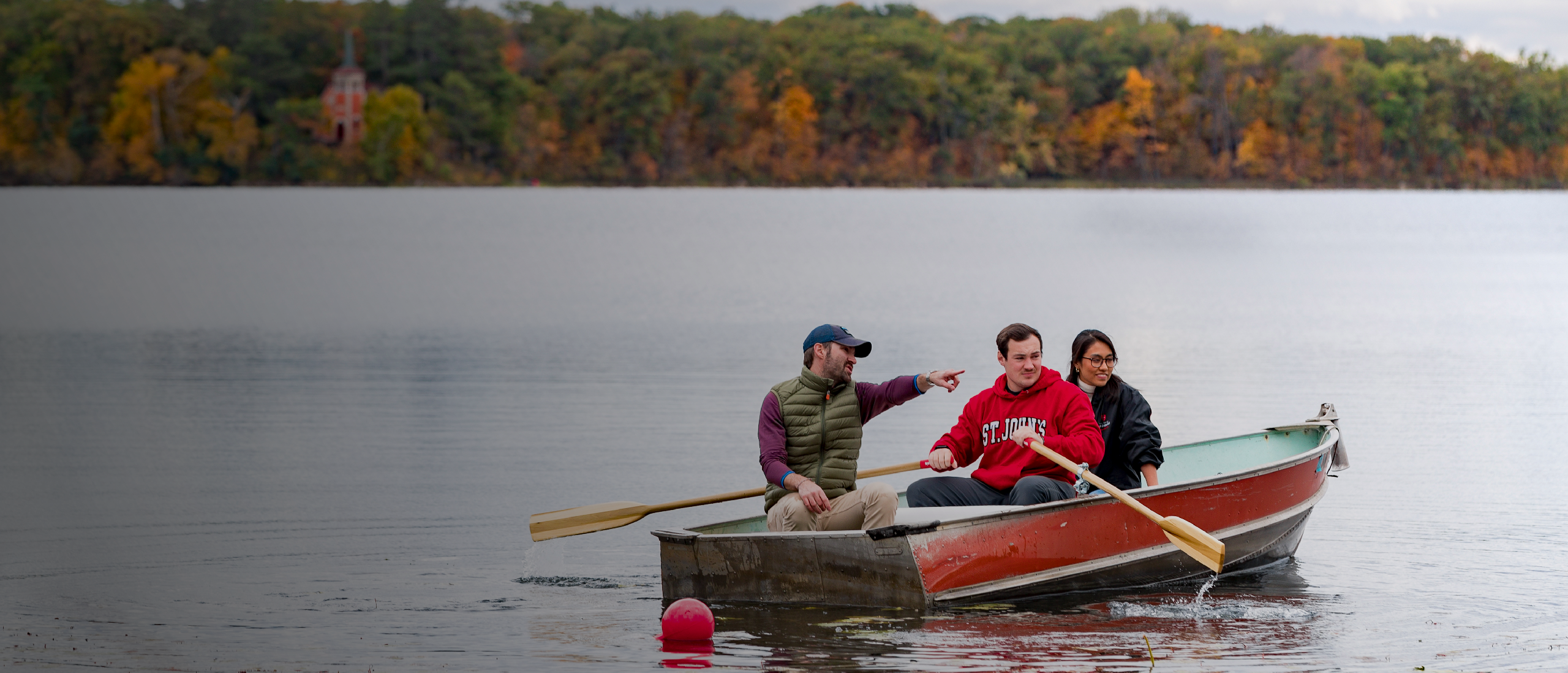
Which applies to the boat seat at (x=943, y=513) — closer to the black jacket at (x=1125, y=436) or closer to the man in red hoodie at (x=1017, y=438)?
the man in red hoodie at (x=1017, y=438)

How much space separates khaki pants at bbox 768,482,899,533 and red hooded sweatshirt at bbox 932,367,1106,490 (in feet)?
1.04

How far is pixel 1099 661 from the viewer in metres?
6.32

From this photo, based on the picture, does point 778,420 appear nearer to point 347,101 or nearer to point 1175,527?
point 1175,527

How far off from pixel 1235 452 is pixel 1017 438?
2.92 m

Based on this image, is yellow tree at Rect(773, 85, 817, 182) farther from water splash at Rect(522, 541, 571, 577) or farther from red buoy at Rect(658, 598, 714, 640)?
red buoy at Rect(658, 598, 714, 640)

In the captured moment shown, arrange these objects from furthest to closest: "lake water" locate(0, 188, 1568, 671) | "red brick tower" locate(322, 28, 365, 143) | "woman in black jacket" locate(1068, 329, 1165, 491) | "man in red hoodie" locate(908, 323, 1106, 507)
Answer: "red brick tower" locate(322, 28, 365, 143) < "woman in black jacket" locate(1068, 329, 1165, 491) < "man in red hoodie" locate(908, 323, 1106, 507) < "lake water" locate(0, 188, 1568, 671)

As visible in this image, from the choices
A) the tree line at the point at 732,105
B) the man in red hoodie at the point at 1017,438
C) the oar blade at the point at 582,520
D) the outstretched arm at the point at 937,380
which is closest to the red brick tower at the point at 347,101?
the tree line at the point at 732,105

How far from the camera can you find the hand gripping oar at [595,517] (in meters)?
7.79

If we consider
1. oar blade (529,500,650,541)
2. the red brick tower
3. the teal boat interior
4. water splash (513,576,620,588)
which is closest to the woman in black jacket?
the teal boat interior

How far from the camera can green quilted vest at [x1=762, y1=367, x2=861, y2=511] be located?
6.93 m

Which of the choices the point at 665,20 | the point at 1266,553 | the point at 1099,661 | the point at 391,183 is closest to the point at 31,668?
the point at 1099,661

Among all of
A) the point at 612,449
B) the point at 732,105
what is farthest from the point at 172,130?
the point at 612,449

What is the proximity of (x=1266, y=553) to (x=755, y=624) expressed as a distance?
287 centimetres

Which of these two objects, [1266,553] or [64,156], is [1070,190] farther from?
[1266,553]
